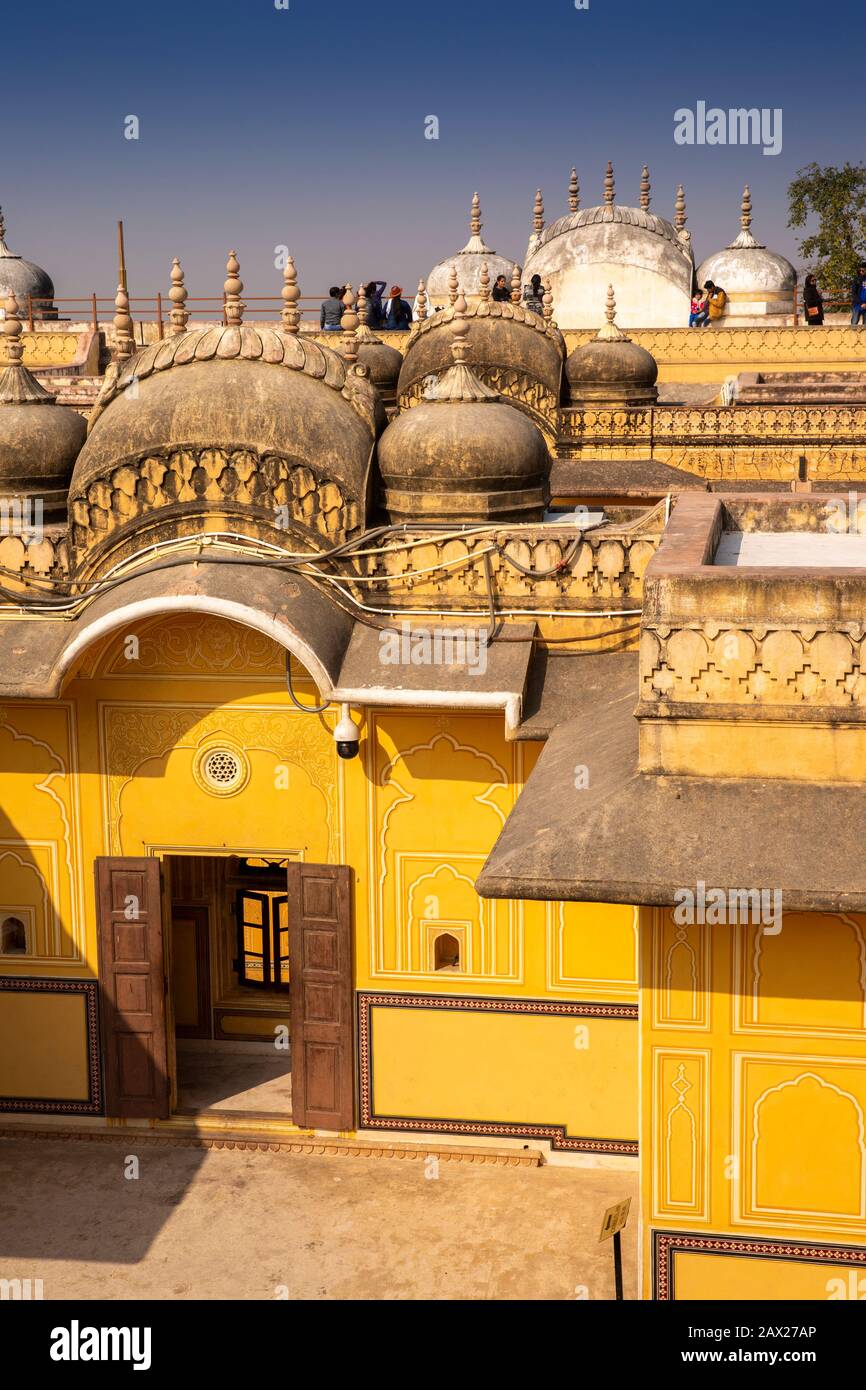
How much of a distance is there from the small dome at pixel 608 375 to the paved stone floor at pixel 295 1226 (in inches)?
442

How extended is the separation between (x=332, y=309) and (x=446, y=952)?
16650 millimetres

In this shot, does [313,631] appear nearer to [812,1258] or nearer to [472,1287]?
[472,1287]

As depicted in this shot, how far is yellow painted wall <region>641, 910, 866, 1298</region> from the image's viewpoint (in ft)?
21.2

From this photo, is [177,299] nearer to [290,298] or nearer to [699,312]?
[290,298]

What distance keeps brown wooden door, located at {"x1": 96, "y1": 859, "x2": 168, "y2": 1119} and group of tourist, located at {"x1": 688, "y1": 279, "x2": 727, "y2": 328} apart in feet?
69.8

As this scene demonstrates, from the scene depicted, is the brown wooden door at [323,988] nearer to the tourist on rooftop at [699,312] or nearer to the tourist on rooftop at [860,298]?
the tourist on rooftop at [860,298]

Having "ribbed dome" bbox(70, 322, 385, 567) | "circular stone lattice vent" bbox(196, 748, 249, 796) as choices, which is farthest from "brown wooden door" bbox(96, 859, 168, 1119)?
"ribbed dome" bbox(70, 322, 385, 567)

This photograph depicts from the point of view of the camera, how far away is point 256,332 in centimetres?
977

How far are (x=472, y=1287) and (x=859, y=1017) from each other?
289 centimetres

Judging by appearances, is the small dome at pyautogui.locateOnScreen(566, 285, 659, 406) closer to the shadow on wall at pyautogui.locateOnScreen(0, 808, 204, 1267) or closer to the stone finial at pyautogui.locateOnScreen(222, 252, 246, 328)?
the stone finial at pyautogui.locateOnScreen(222, 252, 246, 328)

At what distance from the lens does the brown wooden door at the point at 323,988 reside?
9516 mm

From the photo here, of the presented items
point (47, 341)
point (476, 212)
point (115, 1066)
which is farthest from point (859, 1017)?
point (47, 341)

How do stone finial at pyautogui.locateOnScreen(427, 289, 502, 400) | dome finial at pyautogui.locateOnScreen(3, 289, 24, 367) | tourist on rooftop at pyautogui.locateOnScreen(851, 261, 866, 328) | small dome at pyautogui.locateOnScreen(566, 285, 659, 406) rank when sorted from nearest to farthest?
1. stone finial at pyautogui.locateOnScreen(427, 289, 502, 400)
2. dome finial at pyautogui.locateOnScreen(3, 289, 24, 367)
3. small dome at pyautogui.locateOnScreen(566, 285, 659, 406)
4. tourist on rooftop at pyautogui.locateOnScreen(851, 261, 866, 328)

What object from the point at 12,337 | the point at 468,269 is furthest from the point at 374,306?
the point at 12,337
